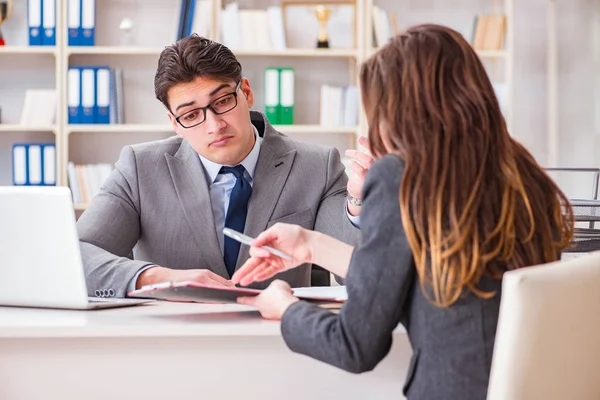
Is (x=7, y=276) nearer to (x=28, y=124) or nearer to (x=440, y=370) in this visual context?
(x=440, y=370)

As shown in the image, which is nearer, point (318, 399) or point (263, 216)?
point (318, 399)

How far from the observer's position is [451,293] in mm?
1152

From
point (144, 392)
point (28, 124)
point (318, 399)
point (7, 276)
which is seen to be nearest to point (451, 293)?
point (318, 399)

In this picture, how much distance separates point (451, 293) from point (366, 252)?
130 millimetres

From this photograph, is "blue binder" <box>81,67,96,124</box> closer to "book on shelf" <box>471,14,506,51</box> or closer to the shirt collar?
"book on shelf" <box>471,14,506,51</box>

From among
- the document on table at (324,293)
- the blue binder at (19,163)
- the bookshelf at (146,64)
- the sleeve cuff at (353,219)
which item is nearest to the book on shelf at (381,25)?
the bookshelf at (146,64)

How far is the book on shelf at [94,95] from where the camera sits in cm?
429

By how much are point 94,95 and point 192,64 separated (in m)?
2.41

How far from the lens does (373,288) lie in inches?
46.4

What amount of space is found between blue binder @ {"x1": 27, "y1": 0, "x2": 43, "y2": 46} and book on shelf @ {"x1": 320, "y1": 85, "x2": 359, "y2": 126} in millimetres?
1488

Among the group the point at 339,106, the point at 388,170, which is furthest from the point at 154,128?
the point at 388,170

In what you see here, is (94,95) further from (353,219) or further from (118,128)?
(353,219)

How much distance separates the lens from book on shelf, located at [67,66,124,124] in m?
4.29

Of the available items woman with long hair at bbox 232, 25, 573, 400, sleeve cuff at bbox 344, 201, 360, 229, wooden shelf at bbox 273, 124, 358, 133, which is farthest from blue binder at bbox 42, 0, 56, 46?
woman with long hair at bbox 232, 25, 573, 400
